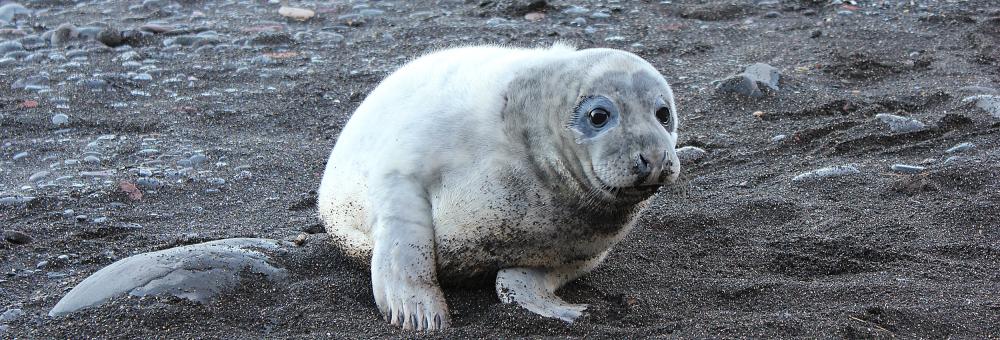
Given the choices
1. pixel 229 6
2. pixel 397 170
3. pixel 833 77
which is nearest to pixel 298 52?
pixel 229 6

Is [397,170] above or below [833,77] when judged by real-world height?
above

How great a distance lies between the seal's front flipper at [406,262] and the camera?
2.88m

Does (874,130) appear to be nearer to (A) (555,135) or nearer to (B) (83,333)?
(A) (555,135)

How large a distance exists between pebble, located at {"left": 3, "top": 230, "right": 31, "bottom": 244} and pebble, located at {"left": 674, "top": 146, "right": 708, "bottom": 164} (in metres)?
2.38

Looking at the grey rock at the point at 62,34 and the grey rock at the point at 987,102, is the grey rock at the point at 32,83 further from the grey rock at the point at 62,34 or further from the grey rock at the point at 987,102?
the grey rock at the point at 987,102

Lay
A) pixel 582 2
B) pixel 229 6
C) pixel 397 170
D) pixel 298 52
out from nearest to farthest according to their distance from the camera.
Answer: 1. pixel 397 170
2. pixel 298 52
3. pixel 582 2
4. pixel 229 6

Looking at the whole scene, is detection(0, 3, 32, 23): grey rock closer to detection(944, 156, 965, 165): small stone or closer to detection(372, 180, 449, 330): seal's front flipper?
detection(372, 180, 449, 330): seal's front flipper

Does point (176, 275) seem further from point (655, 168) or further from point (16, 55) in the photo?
point (16, 55)

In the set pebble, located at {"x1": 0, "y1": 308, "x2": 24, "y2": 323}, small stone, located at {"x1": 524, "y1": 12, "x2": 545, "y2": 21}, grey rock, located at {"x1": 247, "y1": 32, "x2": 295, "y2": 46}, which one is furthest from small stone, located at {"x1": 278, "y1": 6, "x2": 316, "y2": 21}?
pebble, located at {"x1": 0, "y1": 308, "x2": 24, "y2": 323}

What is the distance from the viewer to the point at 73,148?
4.91m

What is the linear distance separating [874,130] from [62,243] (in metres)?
3.05

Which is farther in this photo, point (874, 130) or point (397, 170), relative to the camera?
point (874, 130)

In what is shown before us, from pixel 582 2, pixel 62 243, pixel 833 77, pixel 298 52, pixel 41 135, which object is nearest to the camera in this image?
pixel 62 243

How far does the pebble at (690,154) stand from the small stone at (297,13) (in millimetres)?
3174
